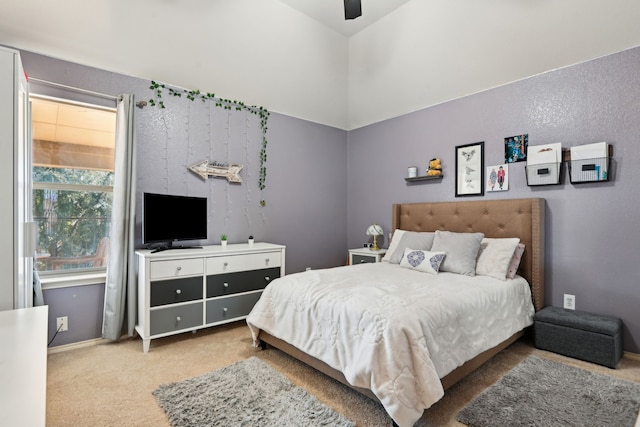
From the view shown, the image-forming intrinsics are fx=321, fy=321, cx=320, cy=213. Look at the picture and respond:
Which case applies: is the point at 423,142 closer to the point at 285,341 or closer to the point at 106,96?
the point at 285,341

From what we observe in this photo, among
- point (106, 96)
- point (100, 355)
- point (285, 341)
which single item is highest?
point (106, 96)

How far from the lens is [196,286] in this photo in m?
2.89

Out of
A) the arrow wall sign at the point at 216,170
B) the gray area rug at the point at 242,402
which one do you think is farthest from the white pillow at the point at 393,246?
the arrow wall sign at the point at 216,170

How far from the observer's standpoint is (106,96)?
284 cm

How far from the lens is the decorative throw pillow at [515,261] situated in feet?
9.28

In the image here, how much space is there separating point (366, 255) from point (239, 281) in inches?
64.4

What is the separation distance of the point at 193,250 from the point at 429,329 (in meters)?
2.16

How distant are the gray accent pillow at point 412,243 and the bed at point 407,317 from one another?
105mm

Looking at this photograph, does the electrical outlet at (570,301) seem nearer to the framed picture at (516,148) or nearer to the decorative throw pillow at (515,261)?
the decorative throw pillow at (515,261)

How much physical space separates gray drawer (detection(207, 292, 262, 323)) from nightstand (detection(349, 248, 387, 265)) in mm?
1419

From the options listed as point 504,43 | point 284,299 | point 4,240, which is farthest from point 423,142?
point 4,240

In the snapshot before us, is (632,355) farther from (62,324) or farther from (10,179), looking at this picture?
(62,324)

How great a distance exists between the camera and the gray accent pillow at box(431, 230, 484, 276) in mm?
2873

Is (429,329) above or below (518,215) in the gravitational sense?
below
